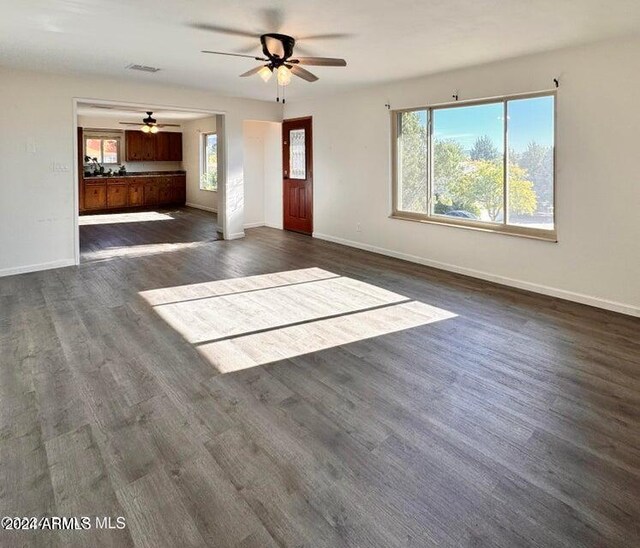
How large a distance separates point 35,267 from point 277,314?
3.78 m

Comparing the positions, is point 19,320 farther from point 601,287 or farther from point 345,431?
point 601,287

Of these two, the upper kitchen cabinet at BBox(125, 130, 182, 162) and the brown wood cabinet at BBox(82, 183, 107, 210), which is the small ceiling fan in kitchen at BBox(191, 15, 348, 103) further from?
the upper kitchen cabinet at BBox(125, 130, 182, 162)

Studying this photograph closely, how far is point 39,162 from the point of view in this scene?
5.80m

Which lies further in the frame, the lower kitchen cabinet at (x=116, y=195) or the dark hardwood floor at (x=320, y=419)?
the lower kitchen cabinet at (x=116, y=195)

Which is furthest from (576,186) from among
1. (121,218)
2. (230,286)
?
(121,218)

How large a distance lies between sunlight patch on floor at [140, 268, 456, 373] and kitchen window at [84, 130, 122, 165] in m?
9.29

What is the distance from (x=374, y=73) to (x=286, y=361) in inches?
165

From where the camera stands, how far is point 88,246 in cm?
739

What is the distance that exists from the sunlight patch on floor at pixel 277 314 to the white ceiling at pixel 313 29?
8.33 feet

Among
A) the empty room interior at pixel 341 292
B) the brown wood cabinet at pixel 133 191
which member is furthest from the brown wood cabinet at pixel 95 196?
the empty room interior at pixel 341 292

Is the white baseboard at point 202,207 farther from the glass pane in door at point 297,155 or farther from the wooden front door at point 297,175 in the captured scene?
the glass pane in door at point 297,155

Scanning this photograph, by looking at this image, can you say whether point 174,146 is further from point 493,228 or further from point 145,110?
point 493,228

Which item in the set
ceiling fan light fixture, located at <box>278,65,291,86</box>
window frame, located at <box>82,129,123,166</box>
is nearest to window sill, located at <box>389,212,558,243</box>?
ceiling fan light fixture, located at <box>278,65,291,86</box>

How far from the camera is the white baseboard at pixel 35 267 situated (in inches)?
223
